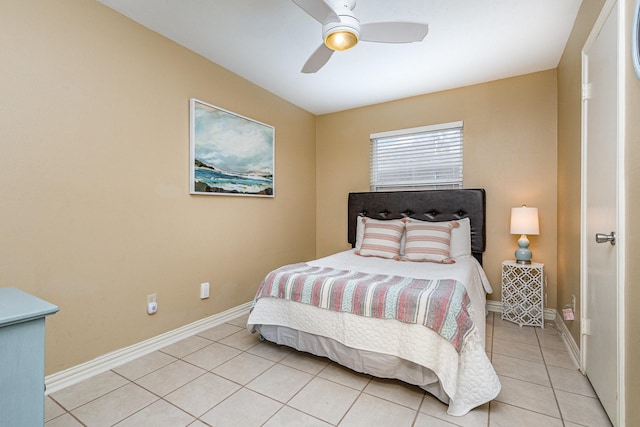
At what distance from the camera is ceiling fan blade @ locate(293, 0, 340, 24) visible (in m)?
1.60

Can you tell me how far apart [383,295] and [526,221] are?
5.92ft

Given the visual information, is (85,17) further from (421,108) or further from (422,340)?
(421,108)

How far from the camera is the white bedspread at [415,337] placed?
156cm

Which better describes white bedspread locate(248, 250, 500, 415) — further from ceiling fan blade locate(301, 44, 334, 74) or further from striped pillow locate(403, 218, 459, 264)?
ceiling fan blade locate(301, 44, 334, 74)

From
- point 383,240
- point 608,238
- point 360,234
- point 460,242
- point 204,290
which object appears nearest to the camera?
point 608,238

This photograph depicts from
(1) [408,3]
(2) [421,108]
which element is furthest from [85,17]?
(2) [421,108]

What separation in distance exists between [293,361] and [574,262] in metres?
2.14

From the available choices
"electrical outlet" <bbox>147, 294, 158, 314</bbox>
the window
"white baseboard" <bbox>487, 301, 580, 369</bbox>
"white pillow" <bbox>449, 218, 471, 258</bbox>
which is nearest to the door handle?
"white baseboard" <bbox>487, 301, 580, 369</bbox>

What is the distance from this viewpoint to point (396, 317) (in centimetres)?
176

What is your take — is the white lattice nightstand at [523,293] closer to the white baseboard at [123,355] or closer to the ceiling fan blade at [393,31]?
the ceiling fan blade at [393,31]

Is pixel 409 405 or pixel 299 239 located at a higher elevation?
pixel 299 239

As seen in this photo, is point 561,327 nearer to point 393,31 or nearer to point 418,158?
point 418,158

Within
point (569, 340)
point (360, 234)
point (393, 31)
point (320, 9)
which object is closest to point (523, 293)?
point (569, 340)

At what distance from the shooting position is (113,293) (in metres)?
2.11
